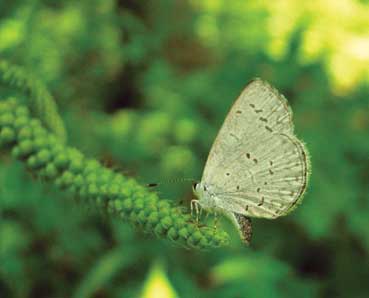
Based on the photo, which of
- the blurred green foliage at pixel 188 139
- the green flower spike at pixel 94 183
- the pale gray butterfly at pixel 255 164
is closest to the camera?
the green flower spike at pixel 94 183

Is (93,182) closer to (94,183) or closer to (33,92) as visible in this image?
(94,183)

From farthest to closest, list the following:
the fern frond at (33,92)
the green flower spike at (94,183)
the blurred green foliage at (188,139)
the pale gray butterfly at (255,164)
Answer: the blurred green foliage at (188,139), the pale gray butterfly at (255,164), the fern frond at (33,92), the green flower spike at (94,183)

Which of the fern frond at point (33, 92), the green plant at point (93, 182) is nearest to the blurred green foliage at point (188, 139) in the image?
the fern frond at point (33, 92)

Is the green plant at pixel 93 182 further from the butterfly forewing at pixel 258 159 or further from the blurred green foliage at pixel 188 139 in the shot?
the blurred green foliage at pixel 188 139

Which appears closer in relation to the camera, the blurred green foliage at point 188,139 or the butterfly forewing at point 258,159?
the butterfly forewing at point 258,159

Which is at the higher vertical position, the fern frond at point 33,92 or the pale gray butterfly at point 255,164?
the fern frond at point 33,92

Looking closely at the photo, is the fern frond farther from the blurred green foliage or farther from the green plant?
the blurred green foliage

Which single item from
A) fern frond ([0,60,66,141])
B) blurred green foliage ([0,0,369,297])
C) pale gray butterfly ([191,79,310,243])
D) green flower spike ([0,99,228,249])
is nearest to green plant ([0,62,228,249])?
green flower spike ([0,99,228,249])
